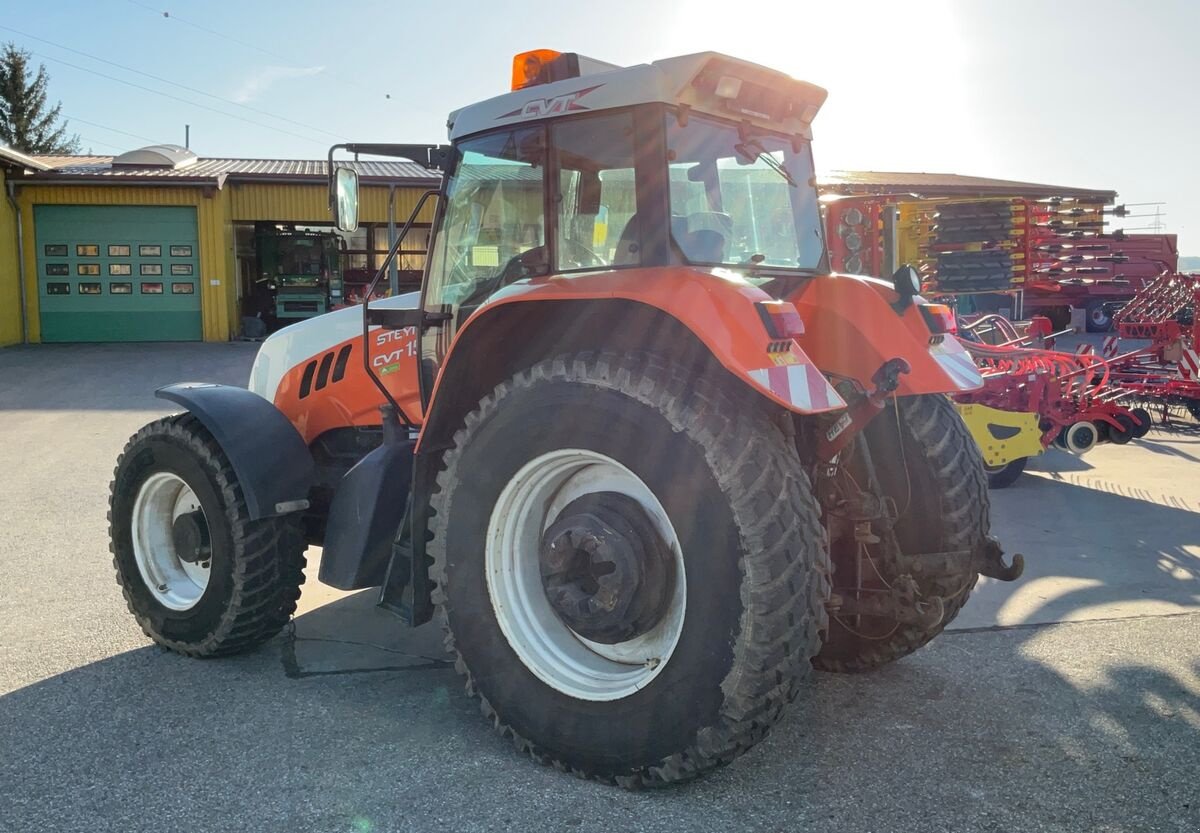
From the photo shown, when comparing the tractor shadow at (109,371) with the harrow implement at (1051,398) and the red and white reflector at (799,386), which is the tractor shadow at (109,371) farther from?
the red and white reflector at (799,386)

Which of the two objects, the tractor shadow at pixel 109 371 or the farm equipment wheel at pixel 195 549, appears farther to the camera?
the tractor shadow at pixel 109 371

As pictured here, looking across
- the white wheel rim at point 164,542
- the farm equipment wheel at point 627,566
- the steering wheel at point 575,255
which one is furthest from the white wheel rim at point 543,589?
the white wheel rim at point 164,542

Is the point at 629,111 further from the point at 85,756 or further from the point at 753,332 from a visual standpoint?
the point at 85,756

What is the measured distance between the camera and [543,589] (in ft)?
10.9

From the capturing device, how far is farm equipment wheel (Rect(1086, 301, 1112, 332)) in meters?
27.0

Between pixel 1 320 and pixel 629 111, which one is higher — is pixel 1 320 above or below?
below

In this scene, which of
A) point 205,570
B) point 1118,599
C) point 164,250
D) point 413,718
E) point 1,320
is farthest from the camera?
point 164,250

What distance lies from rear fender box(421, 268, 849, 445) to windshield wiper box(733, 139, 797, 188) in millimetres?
690

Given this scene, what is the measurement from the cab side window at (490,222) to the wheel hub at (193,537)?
148 cm

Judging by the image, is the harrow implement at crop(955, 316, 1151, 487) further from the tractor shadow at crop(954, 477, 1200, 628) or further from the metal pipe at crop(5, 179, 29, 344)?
the metal pipe at crop(5, 179, 29, 344)

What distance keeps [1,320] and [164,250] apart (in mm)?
3679

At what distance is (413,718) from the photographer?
3561mm

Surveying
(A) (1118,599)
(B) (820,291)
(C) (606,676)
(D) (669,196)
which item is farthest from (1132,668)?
(D) (669,196)

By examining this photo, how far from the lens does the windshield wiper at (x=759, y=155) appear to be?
361cm
